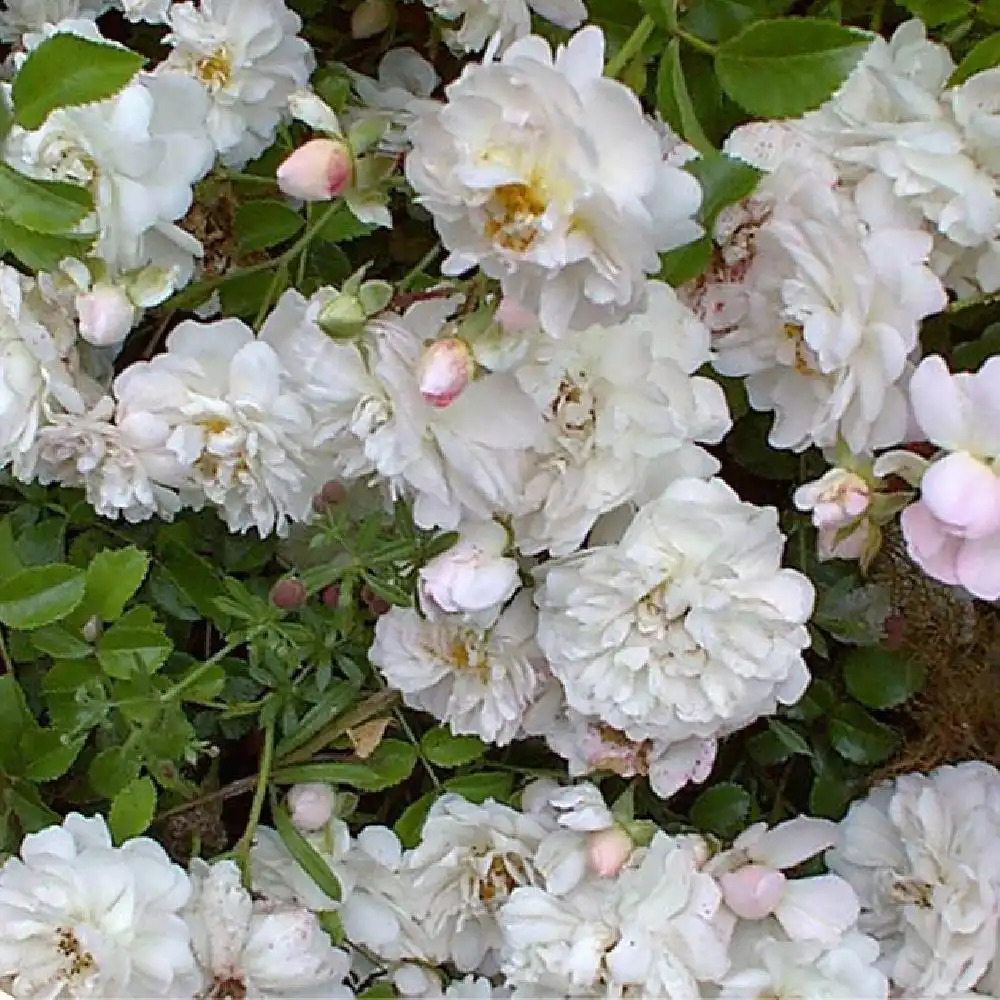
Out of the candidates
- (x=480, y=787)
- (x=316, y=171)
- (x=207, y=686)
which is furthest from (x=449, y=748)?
(x=316, y=171)

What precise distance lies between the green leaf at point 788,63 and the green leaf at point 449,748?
404 millimetres

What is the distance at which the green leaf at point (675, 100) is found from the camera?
82 cm

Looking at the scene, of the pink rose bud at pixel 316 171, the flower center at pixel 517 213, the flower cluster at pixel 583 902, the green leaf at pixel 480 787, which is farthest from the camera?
the green leaf at pixel 480 787

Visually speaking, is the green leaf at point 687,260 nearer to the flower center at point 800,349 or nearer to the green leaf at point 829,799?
the flower center at point 800,349

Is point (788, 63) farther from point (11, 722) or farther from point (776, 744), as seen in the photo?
point (11, 722)

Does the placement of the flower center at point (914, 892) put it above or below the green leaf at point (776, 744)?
below

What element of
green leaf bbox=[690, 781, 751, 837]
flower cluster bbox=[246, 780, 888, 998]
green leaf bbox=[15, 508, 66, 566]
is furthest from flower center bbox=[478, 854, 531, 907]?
green leaf bbox=[15, 508, 66, 566]

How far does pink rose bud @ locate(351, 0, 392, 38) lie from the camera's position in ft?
3.34

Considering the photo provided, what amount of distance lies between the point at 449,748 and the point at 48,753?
0.24 metres

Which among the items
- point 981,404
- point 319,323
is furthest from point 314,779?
point 981,404

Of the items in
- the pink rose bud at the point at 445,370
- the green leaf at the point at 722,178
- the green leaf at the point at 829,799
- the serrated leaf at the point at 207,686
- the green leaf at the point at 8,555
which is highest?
the green leaf at the point at 722,178

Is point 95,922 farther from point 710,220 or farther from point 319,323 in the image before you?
point 710,220

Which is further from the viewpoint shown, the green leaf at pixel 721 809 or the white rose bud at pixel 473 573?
the green leaf at pixel 721 809

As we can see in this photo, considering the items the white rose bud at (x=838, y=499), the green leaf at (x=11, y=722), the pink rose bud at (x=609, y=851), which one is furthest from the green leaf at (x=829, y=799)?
the green leaf at (x=11, y=722)
